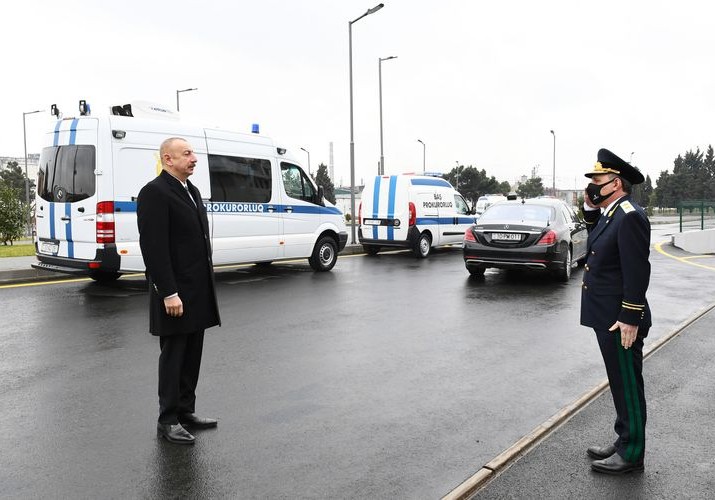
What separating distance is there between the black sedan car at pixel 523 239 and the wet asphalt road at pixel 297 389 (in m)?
1.47

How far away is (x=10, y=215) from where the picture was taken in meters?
23.3

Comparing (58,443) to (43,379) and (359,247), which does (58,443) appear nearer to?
(43,379)

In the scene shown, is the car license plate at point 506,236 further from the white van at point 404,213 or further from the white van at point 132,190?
the white van at point 404,213

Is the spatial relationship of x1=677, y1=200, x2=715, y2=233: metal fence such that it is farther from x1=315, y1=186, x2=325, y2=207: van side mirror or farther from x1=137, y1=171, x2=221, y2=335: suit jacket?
x1=137, y1=171, x2=221, y2=335: suit jacket

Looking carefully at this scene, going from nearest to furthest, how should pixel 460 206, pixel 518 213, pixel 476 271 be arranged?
pixel 518 213, pixel 476 271, pixel 460 206

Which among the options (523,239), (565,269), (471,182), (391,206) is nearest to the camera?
(523,239)

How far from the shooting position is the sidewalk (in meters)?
3.29

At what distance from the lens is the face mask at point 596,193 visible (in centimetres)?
369

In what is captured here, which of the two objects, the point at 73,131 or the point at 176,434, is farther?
the point at 73,131

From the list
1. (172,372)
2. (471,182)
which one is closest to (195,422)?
(172,372)

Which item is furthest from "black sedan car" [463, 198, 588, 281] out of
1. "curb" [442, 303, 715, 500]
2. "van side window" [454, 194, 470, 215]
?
"curb" [442, 303, 715, 500]

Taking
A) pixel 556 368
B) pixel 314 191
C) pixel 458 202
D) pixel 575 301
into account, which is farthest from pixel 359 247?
pixel 556 368

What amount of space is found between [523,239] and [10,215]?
19704 millimetres

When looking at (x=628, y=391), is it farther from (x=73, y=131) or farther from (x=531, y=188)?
(x=531, y=188)
